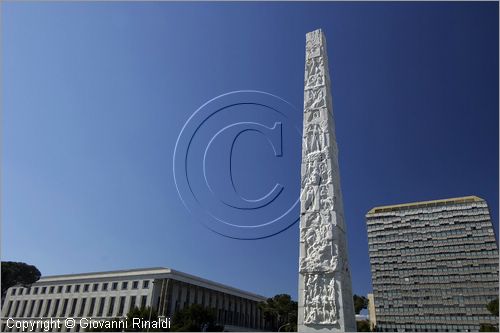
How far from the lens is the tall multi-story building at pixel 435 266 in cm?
6238

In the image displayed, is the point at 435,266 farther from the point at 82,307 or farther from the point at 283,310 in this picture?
the point at 82,307

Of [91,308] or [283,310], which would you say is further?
[283,310]

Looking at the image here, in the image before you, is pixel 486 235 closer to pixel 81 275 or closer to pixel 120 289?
pixel 120 289

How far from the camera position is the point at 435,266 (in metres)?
67.4

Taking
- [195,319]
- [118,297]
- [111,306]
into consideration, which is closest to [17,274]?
[111,306]

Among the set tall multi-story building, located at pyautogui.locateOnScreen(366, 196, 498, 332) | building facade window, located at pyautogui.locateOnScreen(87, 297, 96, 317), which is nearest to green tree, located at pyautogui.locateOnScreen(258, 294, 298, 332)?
building facade window, located at pyautogui.locateOnScreen(87, 297, 96, 317)

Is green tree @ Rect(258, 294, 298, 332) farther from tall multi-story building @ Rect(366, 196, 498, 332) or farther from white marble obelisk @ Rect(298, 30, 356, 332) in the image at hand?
white marble obelisk @ Rect(298, 30, 356, 332)

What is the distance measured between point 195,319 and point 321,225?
2697 cm

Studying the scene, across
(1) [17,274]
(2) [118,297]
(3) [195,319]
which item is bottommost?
(3) [195,319]

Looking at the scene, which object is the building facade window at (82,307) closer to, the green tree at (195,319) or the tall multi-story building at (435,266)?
the green tree at (195,319)

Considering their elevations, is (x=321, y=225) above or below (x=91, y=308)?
above

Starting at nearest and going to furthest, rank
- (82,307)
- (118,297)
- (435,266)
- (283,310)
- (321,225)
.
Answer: (321,225)
(118,297)
(82,307)
(283,310)
(435,266)

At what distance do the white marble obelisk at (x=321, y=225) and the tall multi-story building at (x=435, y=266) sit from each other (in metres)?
59.9

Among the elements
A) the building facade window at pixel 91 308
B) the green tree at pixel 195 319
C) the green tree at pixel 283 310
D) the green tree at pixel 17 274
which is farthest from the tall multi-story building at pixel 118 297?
the green tree at pixel 283 310
